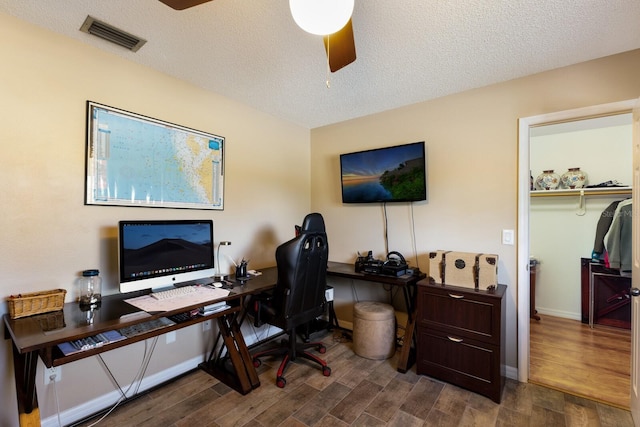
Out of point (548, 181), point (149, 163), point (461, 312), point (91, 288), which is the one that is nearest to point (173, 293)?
point (91, 288)

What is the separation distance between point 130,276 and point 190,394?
3.36ft

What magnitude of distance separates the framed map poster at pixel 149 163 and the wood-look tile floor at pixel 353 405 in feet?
4.76

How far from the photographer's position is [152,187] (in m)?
2.26

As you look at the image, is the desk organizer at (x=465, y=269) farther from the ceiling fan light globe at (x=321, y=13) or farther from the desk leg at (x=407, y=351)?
the ceiling fan light globe at (x=321, y=13)

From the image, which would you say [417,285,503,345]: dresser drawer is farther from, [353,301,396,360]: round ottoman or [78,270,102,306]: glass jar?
[78,270,102,306]: glass jar

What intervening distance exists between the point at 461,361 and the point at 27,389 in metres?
2.69

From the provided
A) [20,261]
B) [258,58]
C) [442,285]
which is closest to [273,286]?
[442,285]

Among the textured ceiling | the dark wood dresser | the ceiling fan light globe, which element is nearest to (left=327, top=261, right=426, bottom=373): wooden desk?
the dark wood dresser

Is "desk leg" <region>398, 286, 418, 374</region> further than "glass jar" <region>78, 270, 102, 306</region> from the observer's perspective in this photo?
Yes

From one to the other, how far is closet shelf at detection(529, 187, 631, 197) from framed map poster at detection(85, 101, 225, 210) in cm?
384

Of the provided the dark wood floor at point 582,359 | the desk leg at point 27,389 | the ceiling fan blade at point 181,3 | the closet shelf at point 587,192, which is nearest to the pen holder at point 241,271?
the desk leg at point 27,389

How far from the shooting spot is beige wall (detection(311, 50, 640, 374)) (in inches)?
87.1

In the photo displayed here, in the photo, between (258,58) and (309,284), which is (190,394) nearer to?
(309,284)

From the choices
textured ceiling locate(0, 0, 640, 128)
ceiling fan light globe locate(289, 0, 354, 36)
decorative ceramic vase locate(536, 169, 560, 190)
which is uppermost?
textured ceiling locate(0, 0, 640, 128)
